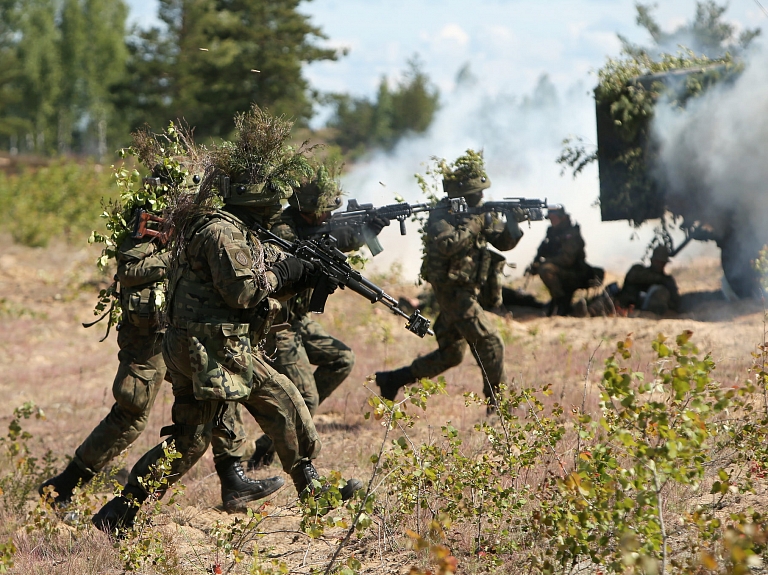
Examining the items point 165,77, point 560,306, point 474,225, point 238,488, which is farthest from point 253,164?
point 165,77

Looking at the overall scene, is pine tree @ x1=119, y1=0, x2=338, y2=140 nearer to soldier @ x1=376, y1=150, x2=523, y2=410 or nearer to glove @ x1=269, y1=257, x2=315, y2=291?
soldier @ x1=376, y1=150, x2=523, y2=410

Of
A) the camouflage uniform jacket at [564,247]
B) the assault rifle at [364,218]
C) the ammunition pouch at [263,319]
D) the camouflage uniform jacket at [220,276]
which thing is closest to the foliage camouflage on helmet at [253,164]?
the camouflage uniform jacket at [220,276]

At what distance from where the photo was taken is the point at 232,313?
14.5ft

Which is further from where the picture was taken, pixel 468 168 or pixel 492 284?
pixel 492 284

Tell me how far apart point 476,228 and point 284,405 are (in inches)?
112

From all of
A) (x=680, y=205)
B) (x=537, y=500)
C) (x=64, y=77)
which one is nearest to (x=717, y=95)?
(x=680, y=205)

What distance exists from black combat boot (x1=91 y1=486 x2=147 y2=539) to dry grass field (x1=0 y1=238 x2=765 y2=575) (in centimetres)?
12

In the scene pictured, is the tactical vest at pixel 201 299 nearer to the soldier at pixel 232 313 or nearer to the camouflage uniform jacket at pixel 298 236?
the soldier at pixel 232 313

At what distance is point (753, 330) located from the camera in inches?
353

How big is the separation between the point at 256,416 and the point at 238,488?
81 centimetres

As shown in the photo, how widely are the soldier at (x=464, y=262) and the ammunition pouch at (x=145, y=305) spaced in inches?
92.2

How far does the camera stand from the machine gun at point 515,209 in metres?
6.91

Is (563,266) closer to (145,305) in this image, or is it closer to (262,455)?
(262,455)

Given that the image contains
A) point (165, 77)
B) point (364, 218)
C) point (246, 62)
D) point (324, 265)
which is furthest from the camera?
point (165, 77)
